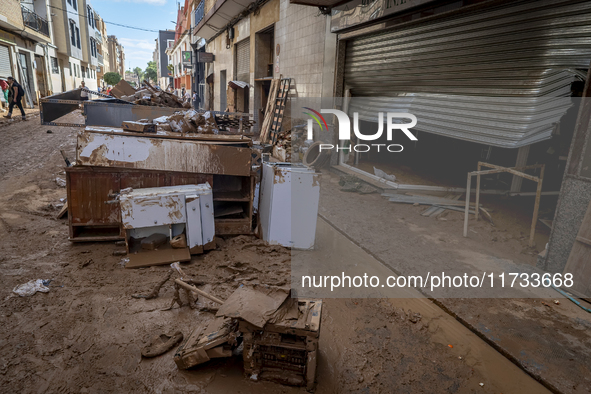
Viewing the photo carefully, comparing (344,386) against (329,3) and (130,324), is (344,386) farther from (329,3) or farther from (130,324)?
(329,3)

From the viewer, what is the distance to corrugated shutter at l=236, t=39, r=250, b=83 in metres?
16.9

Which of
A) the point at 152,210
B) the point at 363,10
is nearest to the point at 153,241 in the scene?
the point at 152,210

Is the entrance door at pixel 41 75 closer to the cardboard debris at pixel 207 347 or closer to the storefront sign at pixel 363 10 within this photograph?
the storefront sign at pixel 363 10

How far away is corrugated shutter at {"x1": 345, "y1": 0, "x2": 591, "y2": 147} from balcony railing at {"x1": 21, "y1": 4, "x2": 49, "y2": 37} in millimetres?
25629

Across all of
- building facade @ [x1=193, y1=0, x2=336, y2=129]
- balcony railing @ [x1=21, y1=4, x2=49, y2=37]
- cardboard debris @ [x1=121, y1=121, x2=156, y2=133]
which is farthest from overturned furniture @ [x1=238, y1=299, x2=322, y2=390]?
balcony railing @ [x1=21, y1=4, x2=49, y2=37]

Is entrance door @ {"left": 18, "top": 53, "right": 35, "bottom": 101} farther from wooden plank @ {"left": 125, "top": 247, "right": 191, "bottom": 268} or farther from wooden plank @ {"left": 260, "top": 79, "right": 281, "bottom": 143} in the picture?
wooden plank @ {"left": 125, "top": 247, "right": 191, "bottom": 268}

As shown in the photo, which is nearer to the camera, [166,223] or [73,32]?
[166,223]

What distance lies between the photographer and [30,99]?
74.1 feet

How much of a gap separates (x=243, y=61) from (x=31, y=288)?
16.0m

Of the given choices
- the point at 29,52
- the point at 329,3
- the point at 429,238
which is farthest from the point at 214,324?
the point at 29,52

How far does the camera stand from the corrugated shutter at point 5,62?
65.2 ft

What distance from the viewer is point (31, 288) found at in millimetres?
3672

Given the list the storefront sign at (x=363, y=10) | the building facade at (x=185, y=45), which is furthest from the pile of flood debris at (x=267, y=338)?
the building facade at (x=185, y=45)

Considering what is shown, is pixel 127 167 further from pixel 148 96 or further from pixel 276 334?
pixel 148 96
